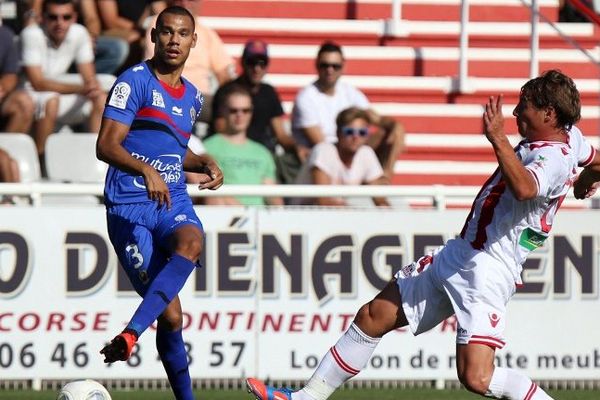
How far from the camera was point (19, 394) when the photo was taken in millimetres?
9602

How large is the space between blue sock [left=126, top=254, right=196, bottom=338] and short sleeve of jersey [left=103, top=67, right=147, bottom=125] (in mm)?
742

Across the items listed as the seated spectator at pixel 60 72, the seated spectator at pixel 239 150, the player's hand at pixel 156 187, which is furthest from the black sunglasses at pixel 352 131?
the player's hand at pixel 156 187

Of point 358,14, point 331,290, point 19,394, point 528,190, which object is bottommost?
point 19,394

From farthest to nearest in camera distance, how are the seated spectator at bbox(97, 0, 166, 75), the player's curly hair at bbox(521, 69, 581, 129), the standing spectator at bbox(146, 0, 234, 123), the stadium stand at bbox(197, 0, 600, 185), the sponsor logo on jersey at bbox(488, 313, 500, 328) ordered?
1. the stadium stand at bbox(197, 0, 600, 185)
2. the seated spectator at bbox(97, 0, 166, 75)
3. the standing spectator at bbox(146, 0, 234, 123)
4. the sponsor logo on jersey at bbox(488, 313, 500, 328)
5. the player's curly hair at bbox(521, 69, 581, 129)

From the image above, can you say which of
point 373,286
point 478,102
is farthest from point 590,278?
point 478,102

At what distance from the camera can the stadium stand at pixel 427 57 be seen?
14.2 m

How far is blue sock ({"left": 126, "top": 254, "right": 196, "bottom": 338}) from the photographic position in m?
7.45

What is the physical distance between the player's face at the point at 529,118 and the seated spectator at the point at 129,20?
6151mm

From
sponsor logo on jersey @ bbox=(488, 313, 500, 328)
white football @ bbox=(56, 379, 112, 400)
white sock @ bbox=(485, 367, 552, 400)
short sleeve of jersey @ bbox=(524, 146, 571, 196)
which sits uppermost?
short sleeve of jersey @ bbox=(524, 146, 571, 196)

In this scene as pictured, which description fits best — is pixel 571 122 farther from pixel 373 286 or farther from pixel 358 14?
pixel 358 14

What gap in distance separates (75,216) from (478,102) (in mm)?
5595

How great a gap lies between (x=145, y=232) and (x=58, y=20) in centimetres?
476

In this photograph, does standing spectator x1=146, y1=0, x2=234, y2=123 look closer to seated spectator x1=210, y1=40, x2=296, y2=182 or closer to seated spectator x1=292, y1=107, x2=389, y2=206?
seated spectator x1=210, y1=40, x2=296, y2=182

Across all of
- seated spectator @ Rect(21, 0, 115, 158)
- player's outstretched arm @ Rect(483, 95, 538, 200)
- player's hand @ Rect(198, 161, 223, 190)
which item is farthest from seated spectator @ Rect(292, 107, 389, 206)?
player's outstretched arm @ Rect(483, 95, 538, 200)
